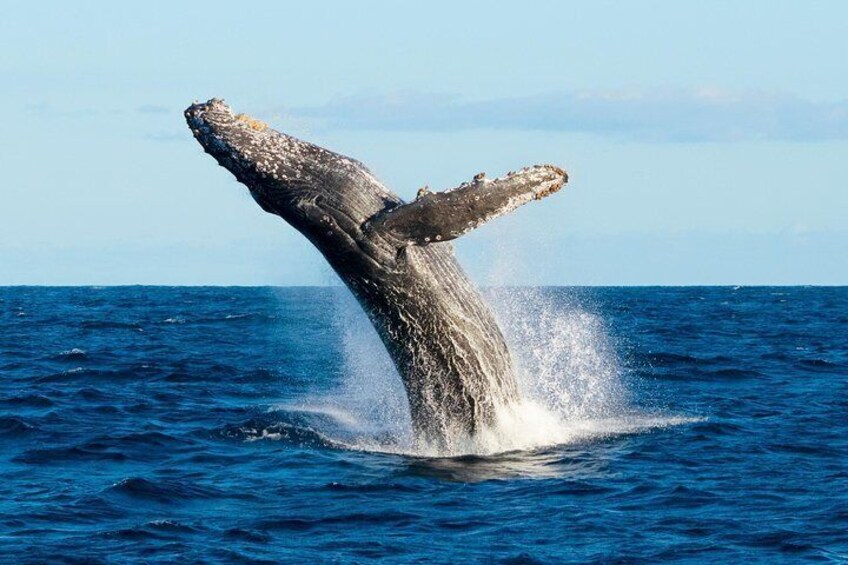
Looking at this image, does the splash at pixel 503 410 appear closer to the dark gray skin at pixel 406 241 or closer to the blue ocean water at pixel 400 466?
the blue ocean water at pixel 400 466

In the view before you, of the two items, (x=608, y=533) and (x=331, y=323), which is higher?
(x=331, y=323)

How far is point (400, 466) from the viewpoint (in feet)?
40.5

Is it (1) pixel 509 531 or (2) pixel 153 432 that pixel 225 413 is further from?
(1) pixel 509 531

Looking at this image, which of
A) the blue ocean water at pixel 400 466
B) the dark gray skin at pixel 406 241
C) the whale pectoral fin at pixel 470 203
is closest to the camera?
the blue ocean water at pixel 400 466

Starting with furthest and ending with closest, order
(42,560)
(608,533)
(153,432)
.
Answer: (153,432), (608,533), (42,560)

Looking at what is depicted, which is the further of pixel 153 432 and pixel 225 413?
pixel 225 413

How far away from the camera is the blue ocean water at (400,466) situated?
955 centimetres

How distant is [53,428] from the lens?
48.3 feet


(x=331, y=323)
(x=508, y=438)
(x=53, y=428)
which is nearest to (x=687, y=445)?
(x=508, y=438)

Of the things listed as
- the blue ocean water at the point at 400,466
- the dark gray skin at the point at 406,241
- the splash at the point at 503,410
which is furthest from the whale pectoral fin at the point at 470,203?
the splash at the point at 503,410

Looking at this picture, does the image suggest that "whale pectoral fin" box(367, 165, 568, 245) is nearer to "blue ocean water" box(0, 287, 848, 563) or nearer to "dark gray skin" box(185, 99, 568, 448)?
"dark gray skin" box(185, 99, 568, 448)

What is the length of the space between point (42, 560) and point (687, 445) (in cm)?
670

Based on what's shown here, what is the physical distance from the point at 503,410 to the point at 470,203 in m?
2.57

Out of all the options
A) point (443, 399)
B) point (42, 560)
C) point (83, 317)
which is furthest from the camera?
point (83, 317)
